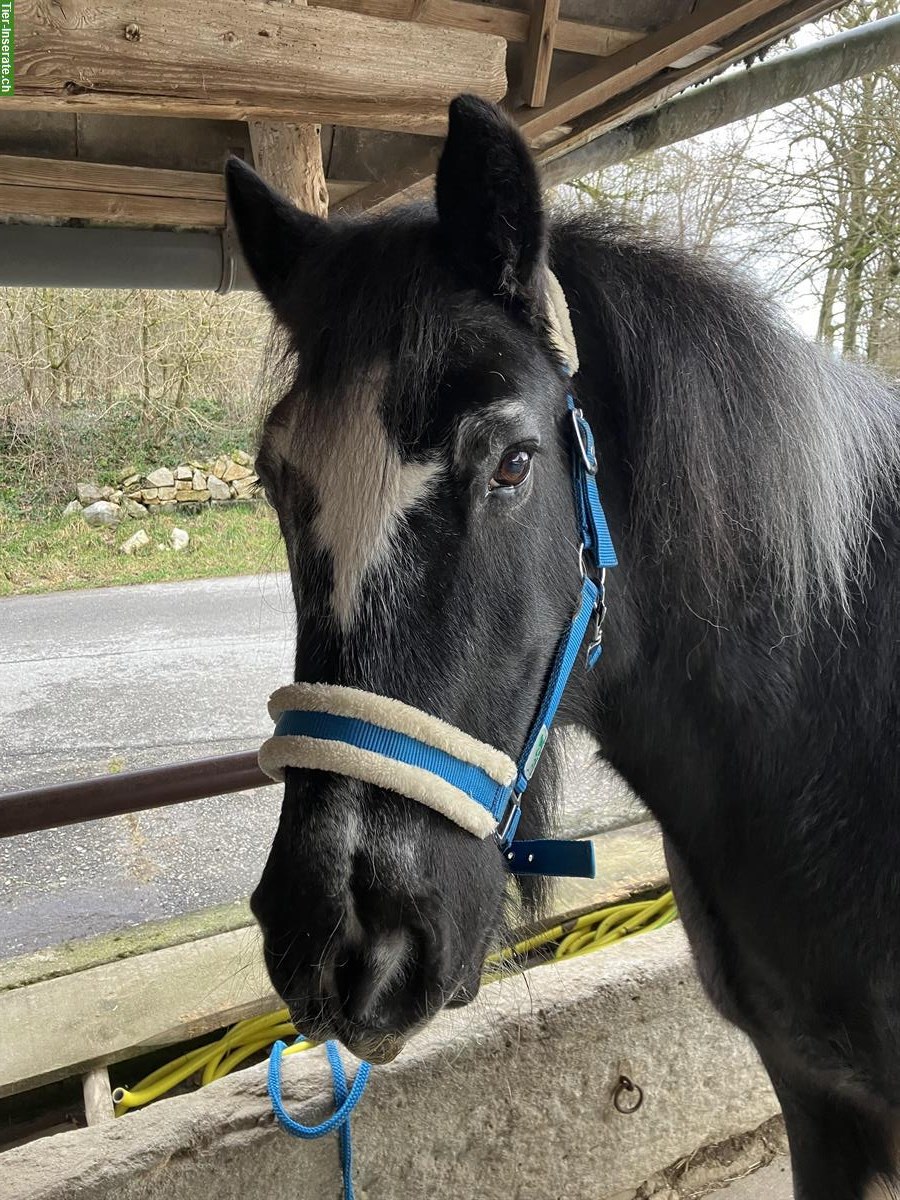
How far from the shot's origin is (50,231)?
247 cm

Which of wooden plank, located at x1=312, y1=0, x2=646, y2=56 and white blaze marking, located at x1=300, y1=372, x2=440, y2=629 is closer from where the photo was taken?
white blaze marking, located at x1=300, y1=372, x2=440, y2=629

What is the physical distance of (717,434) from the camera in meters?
1.06

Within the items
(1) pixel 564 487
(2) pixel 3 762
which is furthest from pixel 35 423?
(1) pixel 564 487

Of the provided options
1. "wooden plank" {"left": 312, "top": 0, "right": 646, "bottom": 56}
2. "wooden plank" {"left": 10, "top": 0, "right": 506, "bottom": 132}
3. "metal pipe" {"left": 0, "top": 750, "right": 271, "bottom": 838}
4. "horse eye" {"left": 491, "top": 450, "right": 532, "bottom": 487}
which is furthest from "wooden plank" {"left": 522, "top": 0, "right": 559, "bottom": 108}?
"metal pipe" {"left": 0, "top": 750, "right": 271, "bottom": 838}

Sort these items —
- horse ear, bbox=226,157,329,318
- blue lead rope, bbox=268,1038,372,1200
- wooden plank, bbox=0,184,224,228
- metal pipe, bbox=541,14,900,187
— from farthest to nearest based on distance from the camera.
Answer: metal pipe, bbox=541,14,900,187 < wooden plank, bbox=0,184,224,228 < blue lead rope, bbox=268,1038,372,1200 < horse ear, bbox=226,157,329,318

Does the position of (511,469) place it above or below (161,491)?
above

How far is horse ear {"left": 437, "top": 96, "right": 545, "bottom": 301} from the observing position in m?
0.89

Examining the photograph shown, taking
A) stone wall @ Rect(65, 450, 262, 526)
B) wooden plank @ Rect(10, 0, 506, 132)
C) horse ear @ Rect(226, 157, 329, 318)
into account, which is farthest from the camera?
stone wall @ Rect(65, 450, 262, 526)

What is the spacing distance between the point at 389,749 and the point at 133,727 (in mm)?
4124

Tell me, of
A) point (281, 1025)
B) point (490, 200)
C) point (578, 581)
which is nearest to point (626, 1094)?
point (281, 1025)

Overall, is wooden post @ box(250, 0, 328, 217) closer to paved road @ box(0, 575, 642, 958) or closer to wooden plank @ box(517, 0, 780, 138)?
wooden plank @ box(517, 0, 780, 138)

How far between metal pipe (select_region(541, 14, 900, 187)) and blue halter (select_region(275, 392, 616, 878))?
1.81 metres

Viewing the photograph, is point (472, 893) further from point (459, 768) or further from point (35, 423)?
point (35, 423)

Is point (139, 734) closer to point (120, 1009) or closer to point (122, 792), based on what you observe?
point (120, 1009)
